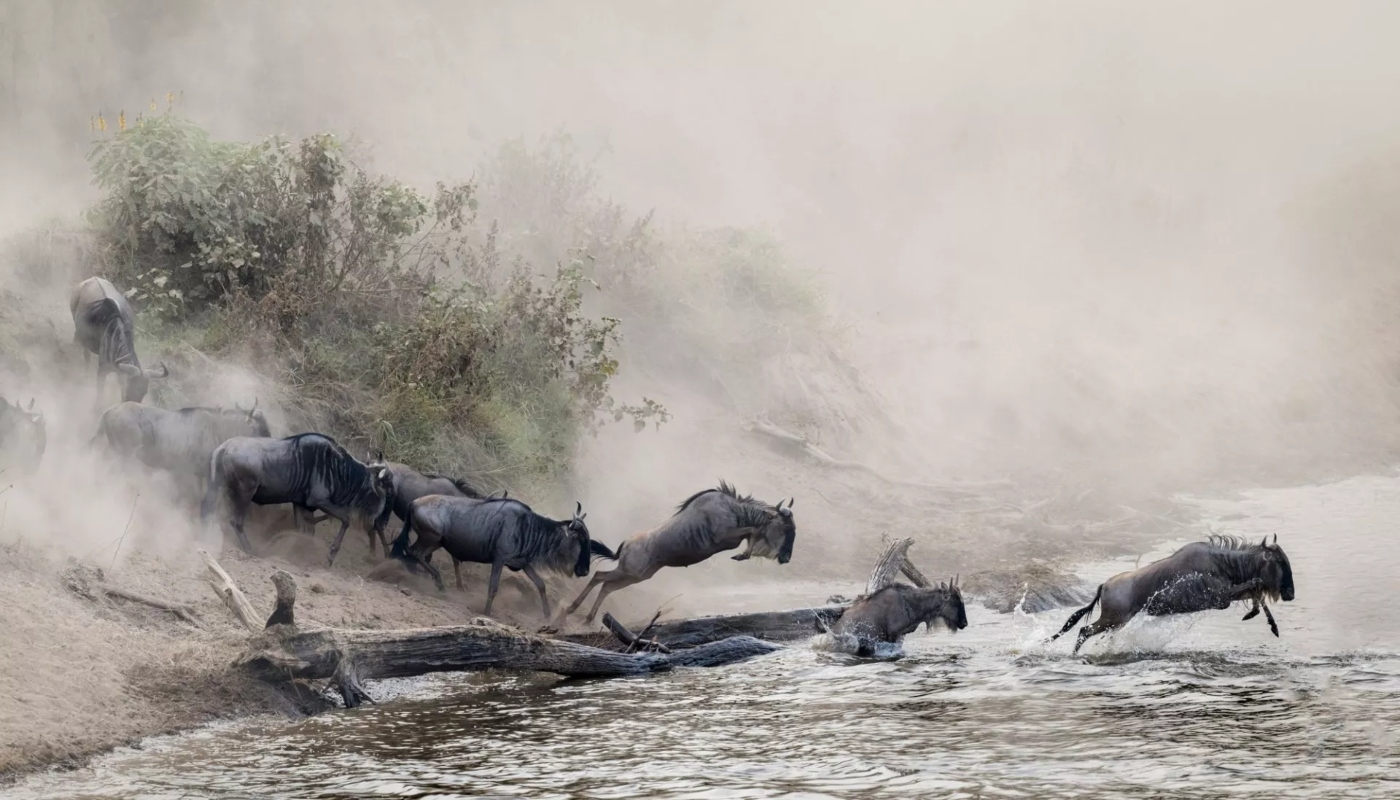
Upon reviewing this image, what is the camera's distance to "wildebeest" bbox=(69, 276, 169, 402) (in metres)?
13.4

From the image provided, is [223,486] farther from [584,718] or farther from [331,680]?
[584,718]

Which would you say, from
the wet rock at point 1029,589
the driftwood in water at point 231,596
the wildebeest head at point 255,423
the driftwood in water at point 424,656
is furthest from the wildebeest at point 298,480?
the wet rock at point 1029,589

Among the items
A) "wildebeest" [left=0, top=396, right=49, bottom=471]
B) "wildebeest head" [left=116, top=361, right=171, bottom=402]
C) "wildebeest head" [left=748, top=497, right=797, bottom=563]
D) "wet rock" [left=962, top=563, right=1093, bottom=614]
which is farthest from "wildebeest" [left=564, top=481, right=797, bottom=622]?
"wildebeest" [left=0, top=396, right=49, bottom=471]

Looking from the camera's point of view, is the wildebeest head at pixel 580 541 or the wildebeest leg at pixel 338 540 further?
the wildebeest head at pixel 580 541

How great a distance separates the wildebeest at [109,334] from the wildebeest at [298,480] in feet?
5.16

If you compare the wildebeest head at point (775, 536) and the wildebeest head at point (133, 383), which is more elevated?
the wildebeest head at point (133, 383)

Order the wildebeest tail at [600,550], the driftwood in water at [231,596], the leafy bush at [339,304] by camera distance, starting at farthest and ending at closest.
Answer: the leafy bush at [339,304], the wildebeest tail at [600,550], the driftwood in water at [231,596]

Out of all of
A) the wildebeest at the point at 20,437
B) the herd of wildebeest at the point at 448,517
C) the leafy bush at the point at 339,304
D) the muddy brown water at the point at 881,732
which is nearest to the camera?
the muddy brown water at the point at 881,732

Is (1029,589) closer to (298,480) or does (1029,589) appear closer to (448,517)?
(448,517)

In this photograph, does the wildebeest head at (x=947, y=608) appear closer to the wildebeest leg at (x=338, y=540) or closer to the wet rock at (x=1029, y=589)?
the wet rock at (x=1029, y=589)

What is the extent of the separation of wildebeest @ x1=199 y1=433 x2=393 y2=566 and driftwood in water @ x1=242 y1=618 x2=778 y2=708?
290 centimetres

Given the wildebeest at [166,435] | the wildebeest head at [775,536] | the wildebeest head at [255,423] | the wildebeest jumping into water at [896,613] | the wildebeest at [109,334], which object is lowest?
the wildebeest jumping into water at [896,613]

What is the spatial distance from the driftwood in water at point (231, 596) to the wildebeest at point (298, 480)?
1.41m

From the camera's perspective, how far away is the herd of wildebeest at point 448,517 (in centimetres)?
1105
